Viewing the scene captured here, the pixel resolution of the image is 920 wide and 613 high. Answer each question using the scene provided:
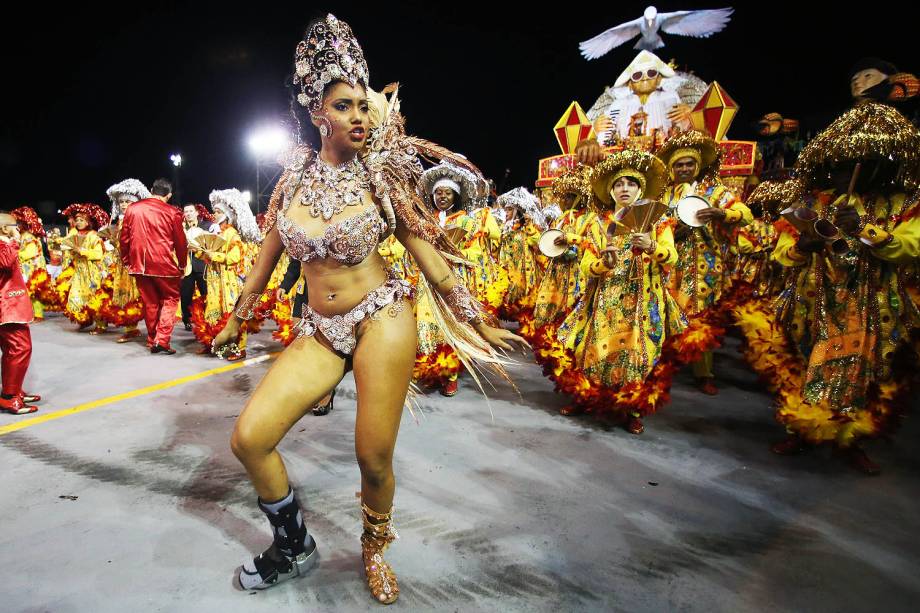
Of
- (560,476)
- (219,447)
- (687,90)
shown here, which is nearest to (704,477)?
(560,476)

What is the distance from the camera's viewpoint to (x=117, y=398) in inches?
172

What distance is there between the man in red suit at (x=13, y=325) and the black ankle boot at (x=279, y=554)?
10.7ft

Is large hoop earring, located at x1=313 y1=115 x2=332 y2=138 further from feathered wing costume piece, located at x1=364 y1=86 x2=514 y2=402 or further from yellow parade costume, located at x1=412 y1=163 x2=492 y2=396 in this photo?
yellow parade costume, located at x1=412 y1=163 x2=492 y2=396

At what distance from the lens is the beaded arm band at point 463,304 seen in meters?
1.92

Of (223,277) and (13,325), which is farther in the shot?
(223,277)

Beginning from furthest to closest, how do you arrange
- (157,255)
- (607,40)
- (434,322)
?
(607,40)
(157,255)
(434,322)

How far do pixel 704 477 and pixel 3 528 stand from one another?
3977mm

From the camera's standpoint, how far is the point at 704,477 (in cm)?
303

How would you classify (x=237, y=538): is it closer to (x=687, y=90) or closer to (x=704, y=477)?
(x=704, y=477)

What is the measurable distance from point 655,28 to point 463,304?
433 inches

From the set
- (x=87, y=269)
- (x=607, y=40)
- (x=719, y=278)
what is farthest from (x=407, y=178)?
(x=607, y=40)

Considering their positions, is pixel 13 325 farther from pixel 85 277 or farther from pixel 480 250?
pixel 85 277

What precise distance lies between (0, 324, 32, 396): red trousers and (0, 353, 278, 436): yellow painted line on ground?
40cm

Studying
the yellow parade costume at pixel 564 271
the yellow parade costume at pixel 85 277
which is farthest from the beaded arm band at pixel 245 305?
the yellow parade costume at pixel 85 277
